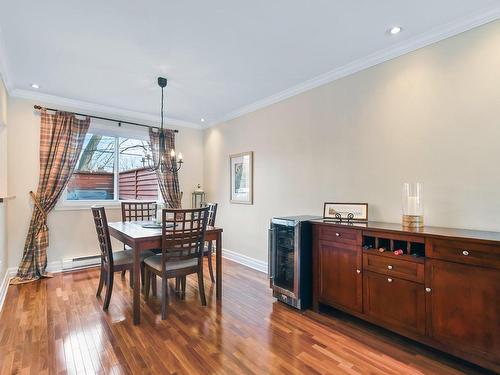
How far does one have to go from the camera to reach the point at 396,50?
2621 mm

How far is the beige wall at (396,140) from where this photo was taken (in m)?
2.15

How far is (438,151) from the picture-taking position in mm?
2381

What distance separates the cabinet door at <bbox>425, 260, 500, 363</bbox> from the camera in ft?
5.64

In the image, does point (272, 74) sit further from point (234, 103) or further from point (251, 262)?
point (251, 262)

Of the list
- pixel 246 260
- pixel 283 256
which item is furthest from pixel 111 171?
pixel 283 256

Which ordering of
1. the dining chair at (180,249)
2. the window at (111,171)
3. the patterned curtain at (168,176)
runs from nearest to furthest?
the dining chair at (180,249) < the window at (111,171) < the patterned curtain at (168,176)

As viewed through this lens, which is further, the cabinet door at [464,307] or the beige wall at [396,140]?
the beige wall at [396,140]

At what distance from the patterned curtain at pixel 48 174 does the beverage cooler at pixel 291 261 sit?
3180 millimetres

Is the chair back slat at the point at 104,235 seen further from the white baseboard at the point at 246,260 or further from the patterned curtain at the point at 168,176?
the white baseboard at the point at 246,260

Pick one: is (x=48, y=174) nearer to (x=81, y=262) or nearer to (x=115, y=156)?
(x=115, y=156)

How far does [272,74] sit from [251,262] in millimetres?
2796

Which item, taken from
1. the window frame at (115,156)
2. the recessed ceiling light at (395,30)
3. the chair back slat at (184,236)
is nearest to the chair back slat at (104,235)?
the chair back slat at (184,236)

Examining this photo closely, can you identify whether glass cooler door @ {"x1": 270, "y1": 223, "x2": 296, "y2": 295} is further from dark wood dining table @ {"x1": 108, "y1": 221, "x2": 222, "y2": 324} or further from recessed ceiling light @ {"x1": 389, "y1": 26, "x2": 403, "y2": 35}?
recessed ceiling light @ {"x1": 389, "y1": 26, "x2": 403, "y2": 35}

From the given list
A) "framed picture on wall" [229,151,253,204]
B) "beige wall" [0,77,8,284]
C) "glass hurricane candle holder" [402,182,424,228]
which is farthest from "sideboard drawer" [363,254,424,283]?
"beige wall" [0,77,8,284]
